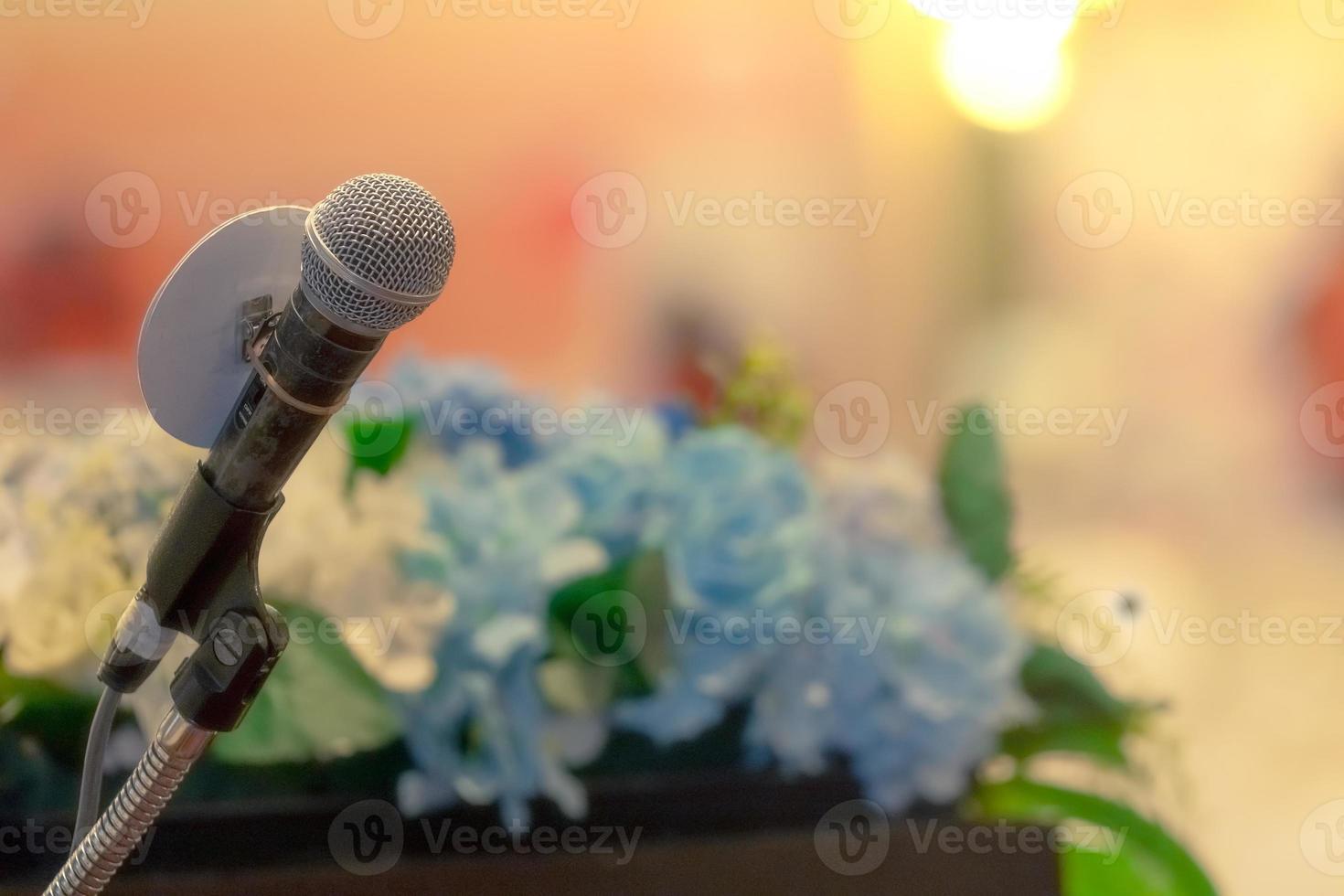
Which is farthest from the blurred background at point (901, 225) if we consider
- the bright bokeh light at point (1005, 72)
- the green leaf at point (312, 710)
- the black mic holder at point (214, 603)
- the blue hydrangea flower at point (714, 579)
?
the black mic holder at point (214, 603)

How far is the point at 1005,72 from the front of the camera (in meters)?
1.17

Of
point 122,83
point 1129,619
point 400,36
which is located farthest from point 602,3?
point 1129,619

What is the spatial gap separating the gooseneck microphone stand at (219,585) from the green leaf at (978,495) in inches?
29.5

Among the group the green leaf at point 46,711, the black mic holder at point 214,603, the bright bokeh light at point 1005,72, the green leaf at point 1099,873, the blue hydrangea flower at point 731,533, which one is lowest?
the green leaf at point 46,711

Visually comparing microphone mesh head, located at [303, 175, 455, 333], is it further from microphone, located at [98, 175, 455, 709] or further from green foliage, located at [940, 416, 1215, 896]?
green foliage, located at [940, 416, 1215, 896]

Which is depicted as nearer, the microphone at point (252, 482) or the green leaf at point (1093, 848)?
the microphone at point (252, 482)

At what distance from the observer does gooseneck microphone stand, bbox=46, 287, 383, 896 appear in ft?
1.24

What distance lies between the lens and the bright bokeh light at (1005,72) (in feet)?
3.79

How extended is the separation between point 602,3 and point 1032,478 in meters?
0.71

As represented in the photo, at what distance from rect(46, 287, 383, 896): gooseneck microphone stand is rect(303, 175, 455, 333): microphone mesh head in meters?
0.02

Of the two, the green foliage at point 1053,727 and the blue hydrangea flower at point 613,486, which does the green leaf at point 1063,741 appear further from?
the blue hydrangea flower at point 613,486

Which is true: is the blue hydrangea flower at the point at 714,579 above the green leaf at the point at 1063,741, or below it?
below

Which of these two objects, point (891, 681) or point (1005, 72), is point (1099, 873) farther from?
point (1005, 72)

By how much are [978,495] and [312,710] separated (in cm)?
66
